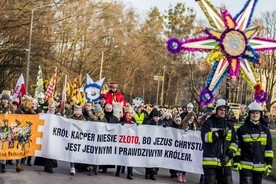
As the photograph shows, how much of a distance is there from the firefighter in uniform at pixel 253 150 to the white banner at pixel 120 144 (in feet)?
15.0

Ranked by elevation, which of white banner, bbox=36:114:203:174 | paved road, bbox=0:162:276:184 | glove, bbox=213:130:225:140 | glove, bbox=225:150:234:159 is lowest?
paved road, bbox=0:162:276:184

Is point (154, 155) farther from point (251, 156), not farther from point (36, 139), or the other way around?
point (251, 156)

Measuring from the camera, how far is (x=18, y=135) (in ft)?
42.4

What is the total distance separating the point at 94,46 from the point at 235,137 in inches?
1736

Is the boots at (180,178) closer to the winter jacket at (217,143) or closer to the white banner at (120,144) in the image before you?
the white banner at (120,144)

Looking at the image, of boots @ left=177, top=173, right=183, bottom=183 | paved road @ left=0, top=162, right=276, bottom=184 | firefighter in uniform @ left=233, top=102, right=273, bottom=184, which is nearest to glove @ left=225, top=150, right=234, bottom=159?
firefighter in uniform @ left=233, top=102, right=273, bottom=184

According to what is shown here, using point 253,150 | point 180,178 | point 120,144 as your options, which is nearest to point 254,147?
point 253,150

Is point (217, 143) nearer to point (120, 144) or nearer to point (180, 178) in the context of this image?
point (180, 178)

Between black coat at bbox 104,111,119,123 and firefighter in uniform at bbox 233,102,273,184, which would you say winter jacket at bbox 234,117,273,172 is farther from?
black coat at bbox 104,111,119,123

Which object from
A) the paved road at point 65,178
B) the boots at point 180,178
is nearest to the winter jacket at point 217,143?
the paved road at point 65,178

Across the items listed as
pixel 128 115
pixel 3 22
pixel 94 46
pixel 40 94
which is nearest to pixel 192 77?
pixel 94 46

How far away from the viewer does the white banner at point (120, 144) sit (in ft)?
43.8

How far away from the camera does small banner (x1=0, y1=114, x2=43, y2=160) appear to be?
12672 mm

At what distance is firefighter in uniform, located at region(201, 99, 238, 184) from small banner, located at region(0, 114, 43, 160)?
18.2 feet
